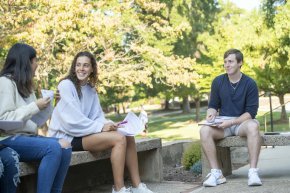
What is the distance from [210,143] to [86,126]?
158cm

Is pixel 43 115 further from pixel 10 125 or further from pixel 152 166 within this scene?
pixel 152 166

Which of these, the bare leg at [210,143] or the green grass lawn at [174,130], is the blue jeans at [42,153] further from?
the green grass lawn at [174,130]

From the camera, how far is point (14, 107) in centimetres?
395

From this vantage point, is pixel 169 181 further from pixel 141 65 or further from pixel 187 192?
pixel 141 65

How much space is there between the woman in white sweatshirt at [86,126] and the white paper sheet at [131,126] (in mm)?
84

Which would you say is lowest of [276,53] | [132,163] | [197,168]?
[197,168]

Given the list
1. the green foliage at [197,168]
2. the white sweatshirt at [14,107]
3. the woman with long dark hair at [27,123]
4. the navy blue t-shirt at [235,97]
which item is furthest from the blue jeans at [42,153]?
the green foliage at [197,168]

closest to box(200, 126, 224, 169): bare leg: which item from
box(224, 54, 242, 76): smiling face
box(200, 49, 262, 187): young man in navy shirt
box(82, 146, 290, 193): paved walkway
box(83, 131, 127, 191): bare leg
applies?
box(200, 49, 262, 187): young man in navy shirt

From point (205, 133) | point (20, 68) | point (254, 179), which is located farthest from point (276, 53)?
point (20, 68)

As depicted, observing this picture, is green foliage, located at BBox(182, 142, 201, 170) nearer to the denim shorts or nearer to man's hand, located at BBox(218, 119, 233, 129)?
man's hand, located at BBox(218, 119, 233, 129)

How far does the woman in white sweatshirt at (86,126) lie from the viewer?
4.71m

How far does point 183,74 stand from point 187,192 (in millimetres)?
11938

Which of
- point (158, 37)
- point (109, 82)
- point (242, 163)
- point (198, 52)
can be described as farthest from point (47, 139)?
point (198, 52)

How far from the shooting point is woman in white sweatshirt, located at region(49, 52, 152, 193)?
4.71m
